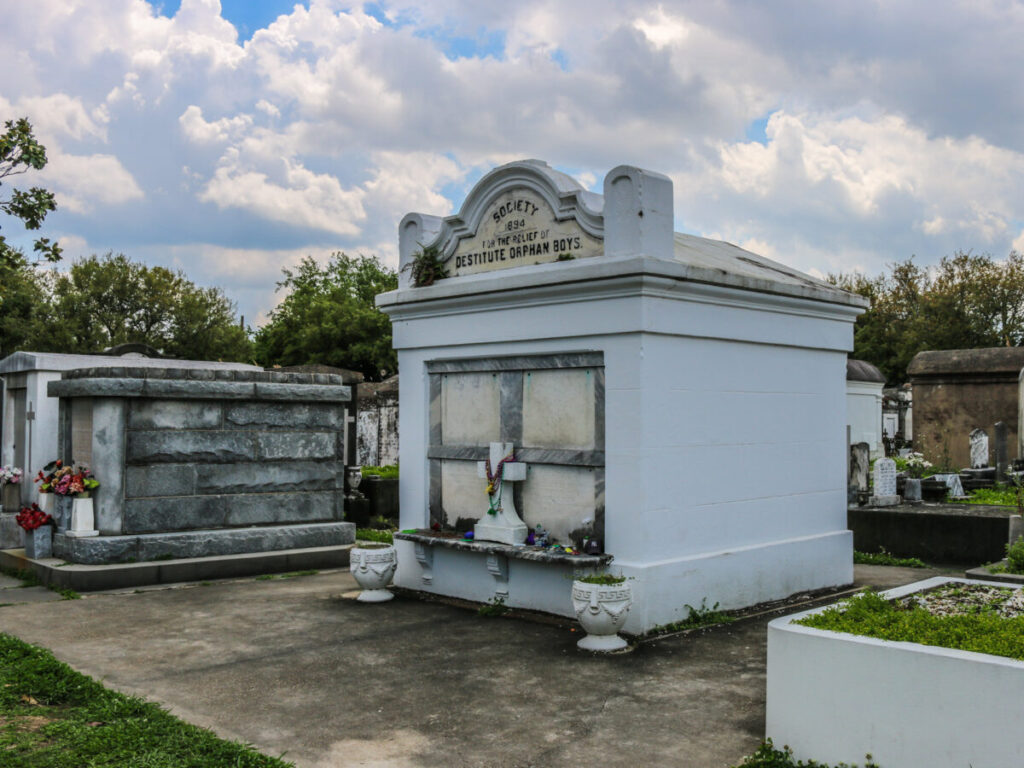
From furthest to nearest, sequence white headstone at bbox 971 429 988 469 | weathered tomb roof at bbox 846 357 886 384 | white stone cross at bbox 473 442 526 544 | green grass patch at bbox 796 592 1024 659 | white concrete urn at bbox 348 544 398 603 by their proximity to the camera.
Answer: weathered tomb roof at bbox 846 357 886 384
white headstone at bbox 971 429 988 469
white concrete urn at bbox 348 544 398 603
white stone cross at bbox 473 442 526 544
green grass patch at bbox 796 592 1024 659

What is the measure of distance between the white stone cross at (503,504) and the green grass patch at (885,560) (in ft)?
17.8

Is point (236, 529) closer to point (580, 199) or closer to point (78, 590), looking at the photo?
point (78, 590)

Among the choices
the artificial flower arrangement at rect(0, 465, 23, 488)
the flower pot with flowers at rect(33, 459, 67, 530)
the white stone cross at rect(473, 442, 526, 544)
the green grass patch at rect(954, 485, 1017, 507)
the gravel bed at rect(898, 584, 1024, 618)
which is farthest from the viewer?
the green grass patch at rect(954, 485, 1017, 507)

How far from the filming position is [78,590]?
9.24 m

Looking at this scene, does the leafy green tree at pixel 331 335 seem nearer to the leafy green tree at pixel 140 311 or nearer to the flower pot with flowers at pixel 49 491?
the leafy green tree at pixel 140 311

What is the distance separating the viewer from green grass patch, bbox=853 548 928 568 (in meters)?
11.0

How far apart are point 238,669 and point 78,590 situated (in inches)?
149

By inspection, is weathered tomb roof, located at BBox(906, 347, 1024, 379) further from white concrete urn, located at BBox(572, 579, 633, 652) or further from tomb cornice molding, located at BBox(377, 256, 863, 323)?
white concrete urn, located at BBox(572, 579, 633, 652)

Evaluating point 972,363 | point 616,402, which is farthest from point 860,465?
point 972,363

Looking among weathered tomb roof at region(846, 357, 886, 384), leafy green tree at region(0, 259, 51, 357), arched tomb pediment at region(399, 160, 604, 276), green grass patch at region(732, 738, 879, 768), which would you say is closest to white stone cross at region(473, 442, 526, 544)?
arched tomb pediment at region(399, 160, 604, 276)

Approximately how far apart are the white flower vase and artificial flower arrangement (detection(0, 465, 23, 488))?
93.7 inches

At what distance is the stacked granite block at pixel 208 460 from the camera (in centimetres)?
980

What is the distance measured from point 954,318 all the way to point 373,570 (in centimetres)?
3652

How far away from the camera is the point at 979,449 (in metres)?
17.8
